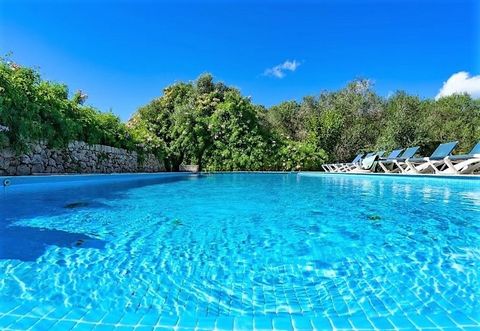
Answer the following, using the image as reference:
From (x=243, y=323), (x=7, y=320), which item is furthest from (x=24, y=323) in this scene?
(x=243, y=323)

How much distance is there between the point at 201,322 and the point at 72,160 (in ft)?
40.6

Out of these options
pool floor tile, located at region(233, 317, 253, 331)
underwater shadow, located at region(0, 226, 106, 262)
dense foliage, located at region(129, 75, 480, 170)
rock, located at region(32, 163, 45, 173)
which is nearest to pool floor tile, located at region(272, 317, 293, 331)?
pool floor tile, located at region(233, 317, 253, 331)

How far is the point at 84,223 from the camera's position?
4.89 meters

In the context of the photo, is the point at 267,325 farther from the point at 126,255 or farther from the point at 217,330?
the point at 126,255

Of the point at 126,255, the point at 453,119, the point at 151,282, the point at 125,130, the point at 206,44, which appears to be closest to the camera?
the point at 151,282

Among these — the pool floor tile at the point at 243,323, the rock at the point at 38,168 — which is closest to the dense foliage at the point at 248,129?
the rock at the point at 38,168

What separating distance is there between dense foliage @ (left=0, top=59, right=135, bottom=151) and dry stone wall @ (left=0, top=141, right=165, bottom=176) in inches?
13.0

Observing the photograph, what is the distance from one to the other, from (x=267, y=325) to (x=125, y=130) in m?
15.9

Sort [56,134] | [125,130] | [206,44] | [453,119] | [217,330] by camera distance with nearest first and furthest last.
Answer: [217,330]
[56,134]
[125,130]
[206,44]
[453,119]

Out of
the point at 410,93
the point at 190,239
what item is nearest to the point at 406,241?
the point at 190,239

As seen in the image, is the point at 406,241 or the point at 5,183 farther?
the point at 5,183

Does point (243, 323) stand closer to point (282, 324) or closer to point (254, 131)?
point (282, 324)

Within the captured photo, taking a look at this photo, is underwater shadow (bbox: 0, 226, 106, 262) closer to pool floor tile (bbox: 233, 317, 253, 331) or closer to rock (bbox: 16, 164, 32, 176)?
pool floor tile (bbox: 233, 317, 253, 331)

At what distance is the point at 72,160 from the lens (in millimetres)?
12602
